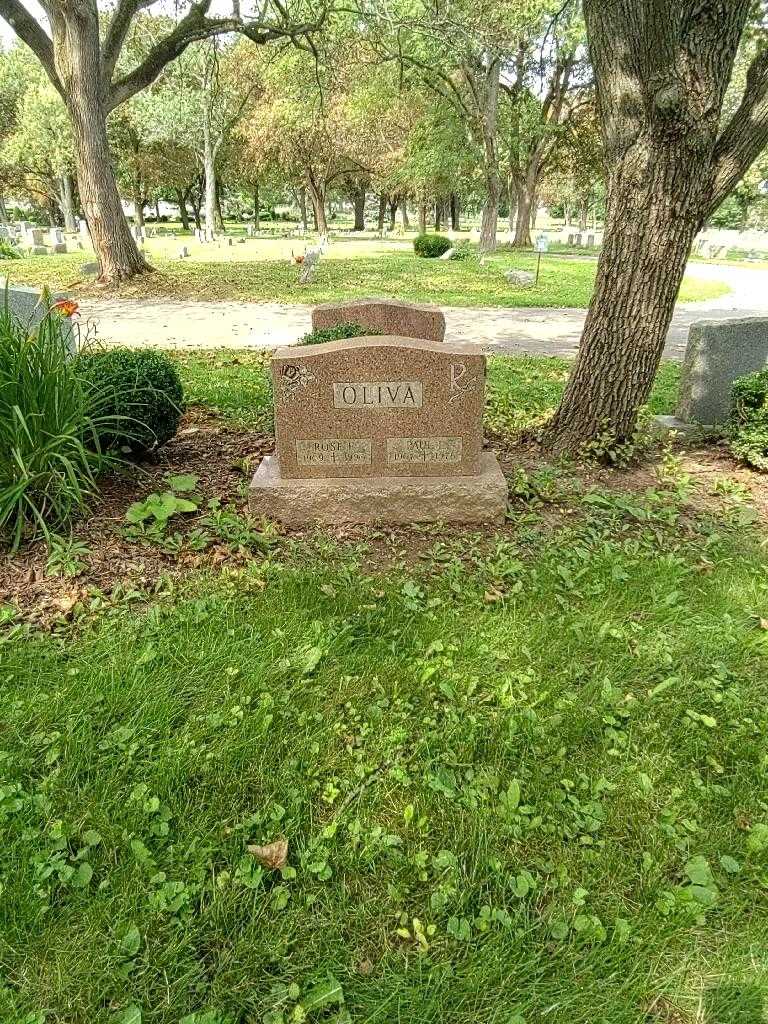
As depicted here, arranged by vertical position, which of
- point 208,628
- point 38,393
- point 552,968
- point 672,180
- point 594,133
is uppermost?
point 594,133

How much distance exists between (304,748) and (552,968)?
3.40 feet

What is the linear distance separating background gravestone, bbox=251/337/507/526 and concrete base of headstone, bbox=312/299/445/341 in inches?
81.9

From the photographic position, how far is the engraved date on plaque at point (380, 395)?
12.2ft

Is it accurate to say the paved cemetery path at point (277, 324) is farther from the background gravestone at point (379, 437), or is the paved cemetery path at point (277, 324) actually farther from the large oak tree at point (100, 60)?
the background gravestone at point (379, 437)

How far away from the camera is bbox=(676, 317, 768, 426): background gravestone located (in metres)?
5.50

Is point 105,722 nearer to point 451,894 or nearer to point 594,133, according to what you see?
point 451,894

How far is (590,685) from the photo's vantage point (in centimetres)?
261

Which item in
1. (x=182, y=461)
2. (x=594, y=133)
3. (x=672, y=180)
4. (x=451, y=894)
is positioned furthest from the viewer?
(x=594, y=133)

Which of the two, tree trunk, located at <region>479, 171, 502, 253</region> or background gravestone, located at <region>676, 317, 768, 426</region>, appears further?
tree trunk, located at <region>479, 171, 502, 253</region>

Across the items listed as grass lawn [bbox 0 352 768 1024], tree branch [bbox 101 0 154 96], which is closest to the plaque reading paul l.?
grass lawn [bbox 0 352 768 1024]

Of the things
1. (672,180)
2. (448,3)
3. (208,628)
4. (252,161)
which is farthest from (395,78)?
(208,628)

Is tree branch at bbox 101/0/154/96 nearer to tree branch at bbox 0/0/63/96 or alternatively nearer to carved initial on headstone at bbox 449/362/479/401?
tree branch at bbox 0/0/63/96

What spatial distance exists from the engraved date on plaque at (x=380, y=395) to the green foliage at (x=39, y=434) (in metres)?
1.46

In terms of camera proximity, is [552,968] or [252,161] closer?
[552,968]
